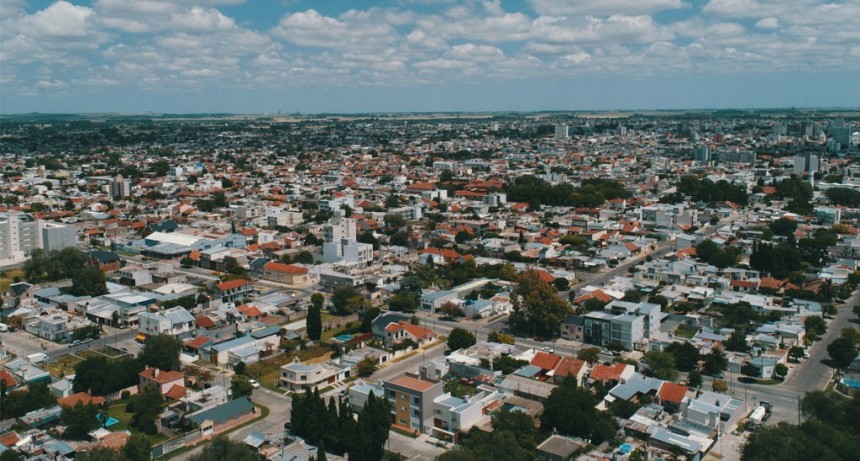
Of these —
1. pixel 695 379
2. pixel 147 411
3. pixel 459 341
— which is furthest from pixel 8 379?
pixel 695 379

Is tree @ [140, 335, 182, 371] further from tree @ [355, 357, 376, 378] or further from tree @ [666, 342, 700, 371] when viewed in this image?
tree @ [666, 342, 700, 371]

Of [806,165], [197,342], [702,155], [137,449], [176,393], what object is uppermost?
[702,155]

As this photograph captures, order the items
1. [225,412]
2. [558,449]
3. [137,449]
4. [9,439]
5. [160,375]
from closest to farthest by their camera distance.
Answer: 1. [137,449]
2. [558,449]
3. [9,439]
4. [225,412]
5. [160,375]

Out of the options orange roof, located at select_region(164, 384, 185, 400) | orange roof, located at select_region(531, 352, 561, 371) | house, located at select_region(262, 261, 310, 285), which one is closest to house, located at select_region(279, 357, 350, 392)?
orange roof, located at select_region(164, 384, 185, 400)

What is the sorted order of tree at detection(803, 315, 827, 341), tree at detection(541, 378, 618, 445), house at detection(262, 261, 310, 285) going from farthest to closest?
house at detection(262, 261, 310, 285), tree at detection(803, 315, 827, 341), tree at detection(541, 378, 618, 445)

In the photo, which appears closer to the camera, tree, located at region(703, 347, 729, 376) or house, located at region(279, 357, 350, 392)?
house, located at region(279, 357, 350, 392)

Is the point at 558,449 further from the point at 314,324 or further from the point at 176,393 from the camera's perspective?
the point at 314,324

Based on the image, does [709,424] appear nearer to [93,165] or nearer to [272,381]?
[272,381]
